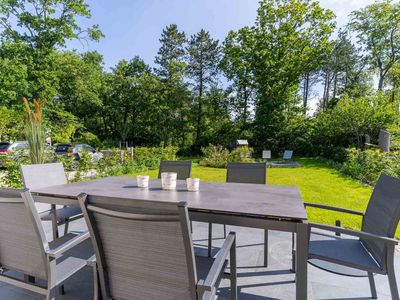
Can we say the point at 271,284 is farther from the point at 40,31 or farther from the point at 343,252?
the point at 40,31

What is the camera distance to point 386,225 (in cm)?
153

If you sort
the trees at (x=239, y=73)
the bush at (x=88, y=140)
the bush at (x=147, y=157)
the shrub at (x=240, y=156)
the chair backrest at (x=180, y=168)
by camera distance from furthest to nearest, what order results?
1. the trees at (x=239, y=73)
2. the bush at (x=88, y=140)
3. the shrub at (x=240, y=156)
4. the bush at (x=147, y=157)
5. the chair backrest at (x=180, y=168)

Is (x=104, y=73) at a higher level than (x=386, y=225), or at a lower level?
higher

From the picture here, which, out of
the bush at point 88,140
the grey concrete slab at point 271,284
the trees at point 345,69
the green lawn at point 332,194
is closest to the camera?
the grey concrete slab at point 271,284

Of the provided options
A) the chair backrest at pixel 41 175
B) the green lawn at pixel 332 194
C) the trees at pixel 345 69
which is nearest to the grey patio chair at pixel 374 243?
the green lawn at pixel 332 194

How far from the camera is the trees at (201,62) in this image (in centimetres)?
2053

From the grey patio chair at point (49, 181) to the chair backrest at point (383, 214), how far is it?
2473mm

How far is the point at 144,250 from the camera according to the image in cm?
110

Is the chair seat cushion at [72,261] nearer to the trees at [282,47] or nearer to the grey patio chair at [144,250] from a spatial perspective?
the grey patio chair at [144,250]

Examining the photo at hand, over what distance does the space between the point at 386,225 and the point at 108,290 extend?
1648mm

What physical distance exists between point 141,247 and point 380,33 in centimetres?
2367

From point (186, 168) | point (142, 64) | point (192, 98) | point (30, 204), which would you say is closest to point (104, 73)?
point (142, 64)

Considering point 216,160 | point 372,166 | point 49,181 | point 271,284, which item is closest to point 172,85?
point 216,160

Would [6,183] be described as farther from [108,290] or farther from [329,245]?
[329,245]
